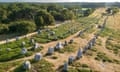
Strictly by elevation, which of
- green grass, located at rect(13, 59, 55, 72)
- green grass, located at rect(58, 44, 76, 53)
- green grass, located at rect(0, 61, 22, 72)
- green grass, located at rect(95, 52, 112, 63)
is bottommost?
green grass, located at rect(95, 52, 112, 63)

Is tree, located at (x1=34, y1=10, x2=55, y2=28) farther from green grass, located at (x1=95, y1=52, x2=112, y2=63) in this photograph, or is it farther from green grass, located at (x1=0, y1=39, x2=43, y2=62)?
green grass, located at (x1=95, y1=52, x2=112, y2=63)

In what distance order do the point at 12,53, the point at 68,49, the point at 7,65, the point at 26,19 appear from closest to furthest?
the point at 7,65 < the point at 12,53 < the point at 68,49 < the point at 26,19

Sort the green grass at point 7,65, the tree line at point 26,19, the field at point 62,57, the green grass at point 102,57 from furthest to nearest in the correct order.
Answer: the tree line at point 26,19
the green grass at point 102,57
the field at point 62,57
the green grass at point 7,65

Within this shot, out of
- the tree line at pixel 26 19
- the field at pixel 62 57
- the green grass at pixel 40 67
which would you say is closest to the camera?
the green grass at pixel 40 67

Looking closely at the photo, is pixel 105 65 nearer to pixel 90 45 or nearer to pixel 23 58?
pixel 90 45

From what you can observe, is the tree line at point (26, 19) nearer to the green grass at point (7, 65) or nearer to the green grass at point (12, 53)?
the green grass at point (12, 53)

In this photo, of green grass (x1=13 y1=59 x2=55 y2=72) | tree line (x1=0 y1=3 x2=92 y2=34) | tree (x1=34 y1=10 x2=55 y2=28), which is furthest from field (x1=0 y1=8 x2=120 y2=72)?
tree (x1=34 y1=10 x2=55 y2=28)

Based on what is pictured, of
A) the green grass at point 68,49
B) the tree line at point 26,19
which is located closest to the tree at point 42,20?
the tree line at point 26,19

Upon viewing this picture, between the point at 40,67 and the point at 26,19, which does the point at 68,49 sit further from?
the point at 26,19

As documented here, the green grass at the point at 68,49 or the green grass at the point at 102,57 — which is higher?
the green grass at the point at 68,49

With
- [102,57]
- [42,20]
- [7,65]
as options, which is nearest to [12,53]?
[7,65]

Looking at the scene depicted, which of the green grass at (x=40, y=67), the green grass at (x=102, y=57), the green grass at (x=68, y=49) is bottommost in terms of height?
the green grass at (x=102, y=57)

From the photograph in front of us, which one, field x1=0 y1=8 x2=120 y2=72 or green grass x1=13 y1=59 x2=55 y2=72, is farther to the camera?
field x1=0 y1=8 x2=120 y2=72
